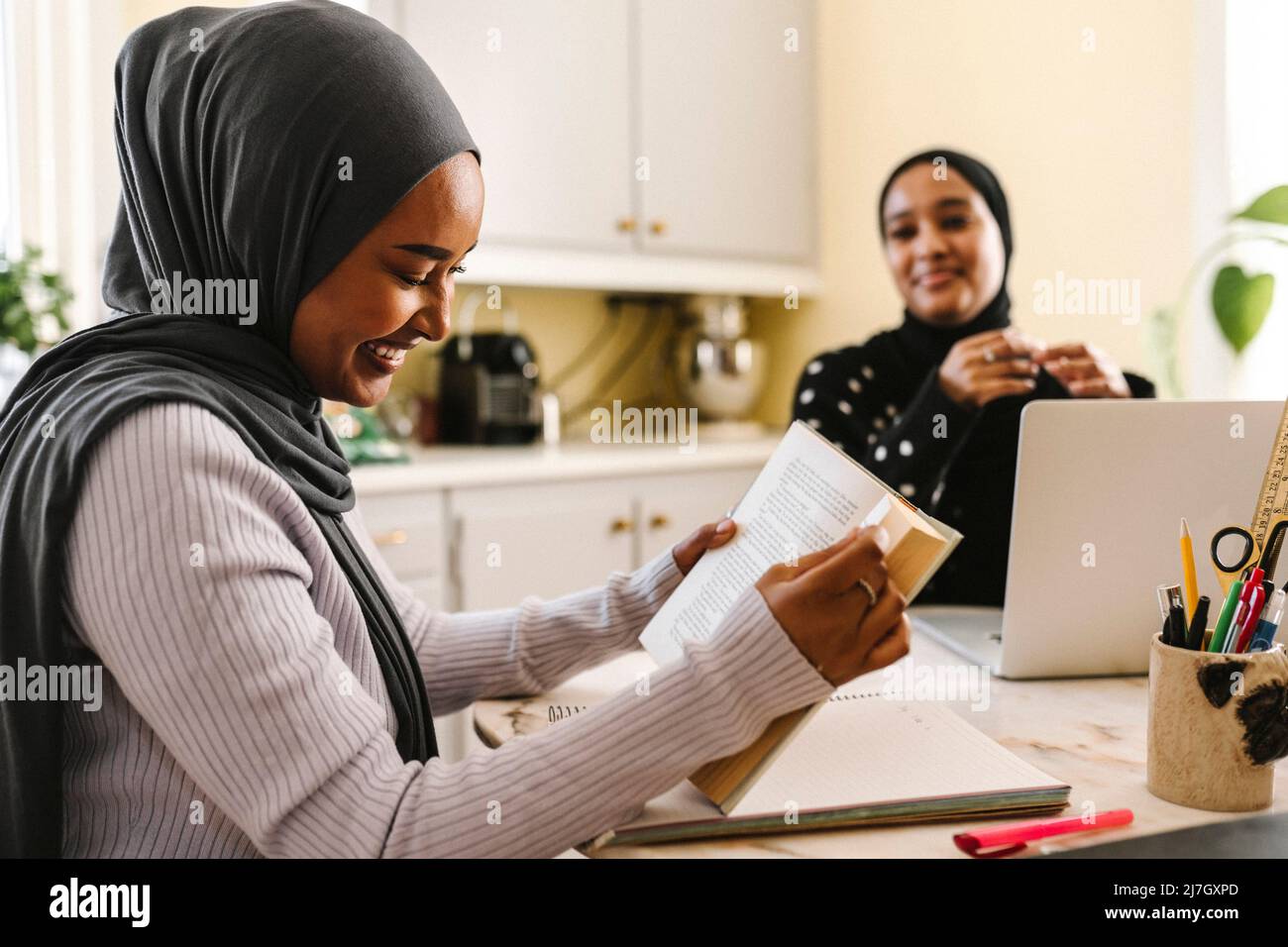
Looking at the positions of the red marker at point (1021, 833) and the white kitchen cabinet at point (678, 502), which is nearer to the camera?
the red marker at point (1021, 833)

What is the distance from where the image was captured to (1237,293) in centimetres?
198

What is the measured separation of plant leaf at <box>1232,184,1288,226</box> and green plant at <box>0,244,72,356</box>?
6.66 feet

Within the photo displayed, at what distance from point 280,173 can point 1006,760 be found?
2.28 feet

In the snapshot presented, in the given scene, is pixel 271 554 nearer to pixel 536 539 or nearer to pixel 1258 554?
pixel 1258 554

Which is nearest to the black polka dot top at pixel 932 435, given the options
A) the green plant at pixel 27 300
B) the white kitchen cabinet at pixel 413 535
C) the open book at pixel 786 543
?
the open book at pixel 786 543

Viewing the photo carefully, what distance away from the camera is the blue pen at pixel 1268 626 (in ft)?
2.48

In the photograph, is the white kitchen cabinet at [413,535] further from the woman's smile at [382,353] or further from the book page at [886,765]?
the book page at [886,765]

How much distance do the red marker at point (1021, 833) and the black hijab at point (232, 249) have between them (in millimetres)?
442

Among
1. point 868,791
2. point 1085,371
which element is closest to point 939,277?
point 1085,371

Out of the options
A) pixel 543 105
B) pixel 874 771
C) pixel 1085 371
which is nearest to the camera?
pixel 874 771

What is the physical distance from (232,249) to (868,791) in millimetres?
635

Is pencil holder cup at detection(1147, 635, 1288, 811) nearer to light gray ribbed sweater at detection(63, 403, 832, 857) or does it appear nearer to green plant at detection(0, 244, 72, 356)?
light gray ribbed sweater at detection(63, 403, 832, 857)
